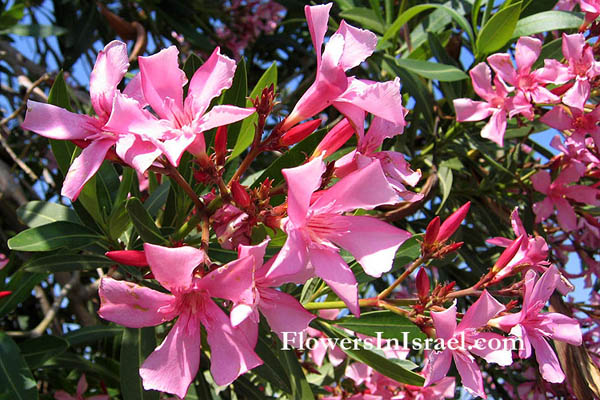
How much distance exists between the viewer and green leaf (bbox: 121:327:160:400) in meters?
1.03

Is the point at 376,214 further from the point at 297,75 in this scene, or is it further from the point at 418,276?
the point at 297,75

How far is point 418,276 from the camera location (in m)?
1.00

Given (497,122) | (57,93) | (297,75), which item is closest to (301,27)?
(297,75)

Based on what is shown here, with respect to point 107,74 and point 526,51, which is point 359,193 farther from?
point 526,51

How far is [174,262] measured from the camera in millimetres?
722

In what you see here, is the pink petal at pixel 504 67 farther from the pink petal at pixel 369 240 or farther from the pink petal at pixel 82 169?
the pink petal at pixel 82 169

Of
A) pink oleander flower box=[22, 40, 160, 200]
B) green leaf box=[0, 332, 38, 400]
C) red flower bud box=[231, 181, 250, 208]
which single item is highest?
pink oleander flower box=[22, 40, 160, 200]

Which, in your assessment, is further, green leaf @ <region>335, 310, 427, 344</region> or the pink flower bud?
green leaf @ <region>335, 310, 427, 344</region>

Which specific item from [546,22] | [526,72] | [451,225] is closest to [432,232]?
[451,225]

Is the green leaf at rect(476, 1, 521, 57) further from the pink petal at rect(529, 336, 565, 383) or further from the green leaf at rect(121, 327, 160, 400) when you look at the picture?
the green leaf at rect(121, 327, 160, 400)

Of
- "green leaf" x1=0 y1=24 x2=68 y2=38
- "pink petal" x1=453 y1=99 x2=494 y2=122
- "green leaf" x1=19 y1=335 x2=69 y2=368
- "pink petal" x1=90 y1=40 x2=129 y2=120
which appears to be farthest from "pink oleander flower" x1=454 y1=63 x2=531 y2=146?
"green leaf" x1=0 y1=24 x2=68 y2=38

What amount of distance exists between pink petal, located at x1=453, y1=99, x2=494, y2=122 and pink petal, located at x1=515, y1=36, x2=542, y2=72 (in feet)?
0.47

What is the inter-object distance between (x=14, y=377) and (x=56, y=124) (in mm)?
Answer: 713

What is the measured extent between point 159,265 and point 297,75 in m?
2.34
